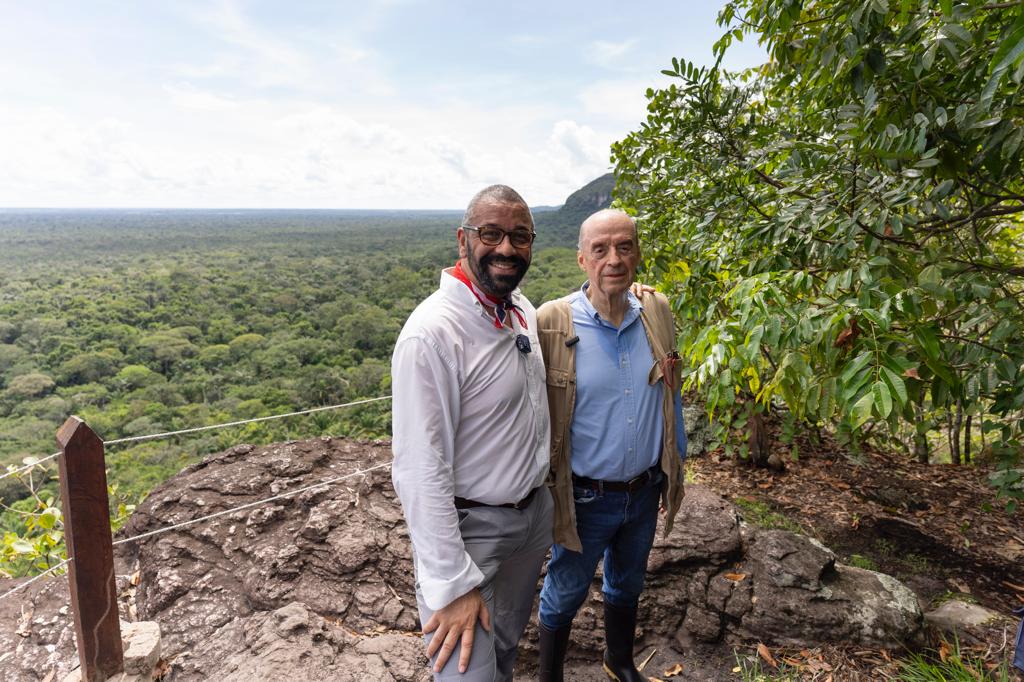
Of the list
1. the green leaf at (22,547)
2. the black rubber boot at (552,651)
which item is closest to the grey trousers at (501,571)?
the black rubber boot at (552,651)

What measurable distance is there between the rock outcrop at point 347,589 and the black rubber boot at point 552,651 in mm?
446

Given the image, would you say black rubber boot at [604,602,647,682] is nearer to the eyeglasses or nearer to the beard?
the beard

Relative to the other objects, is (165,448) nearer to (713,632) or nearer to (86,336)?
(86,336)

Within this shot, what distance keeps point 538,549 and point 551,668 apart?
870mm

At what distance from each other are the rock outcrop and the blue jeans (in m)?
0.66

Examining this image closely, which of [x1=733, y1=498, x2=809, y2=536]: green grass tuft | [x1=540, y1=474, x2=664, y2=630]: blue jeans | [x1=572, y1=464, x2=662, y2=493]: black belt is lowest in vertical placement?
[x1=733, y1=498, x2=809, y2=536]: green grass tuft

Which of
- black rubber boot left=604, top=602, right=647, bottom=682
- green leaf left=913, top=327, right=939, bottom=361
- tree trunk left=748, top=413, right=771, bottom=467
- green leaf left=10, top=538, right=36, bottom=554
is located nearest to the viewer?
green leaf left=913, top=327, right=939, bottom=361

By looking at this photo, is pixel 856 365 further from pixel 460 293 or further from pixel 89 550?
pixel 89 550

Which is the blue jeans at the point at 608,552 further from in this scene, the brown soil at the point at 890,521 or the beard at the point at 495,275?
the brown soil at the point at 890,521

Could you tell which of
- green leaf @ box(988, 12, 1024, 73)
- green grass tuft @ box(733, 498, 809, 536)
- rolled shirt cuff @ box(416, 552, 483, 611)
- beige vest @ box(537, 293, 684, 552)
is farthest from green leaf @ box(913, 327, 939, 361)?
green grass tuft @ box(733, 498, 809, 536)

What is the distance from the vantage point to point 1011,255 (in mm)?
3891

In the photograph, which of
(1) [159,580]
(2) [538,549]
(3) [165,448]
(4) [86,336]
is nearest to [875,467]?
(2) [538,549]

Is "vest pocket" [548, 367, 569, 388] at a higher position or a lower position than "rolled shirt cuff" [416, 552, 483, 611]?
higher

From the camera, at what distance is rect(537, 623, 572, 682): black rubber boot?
2381mm
